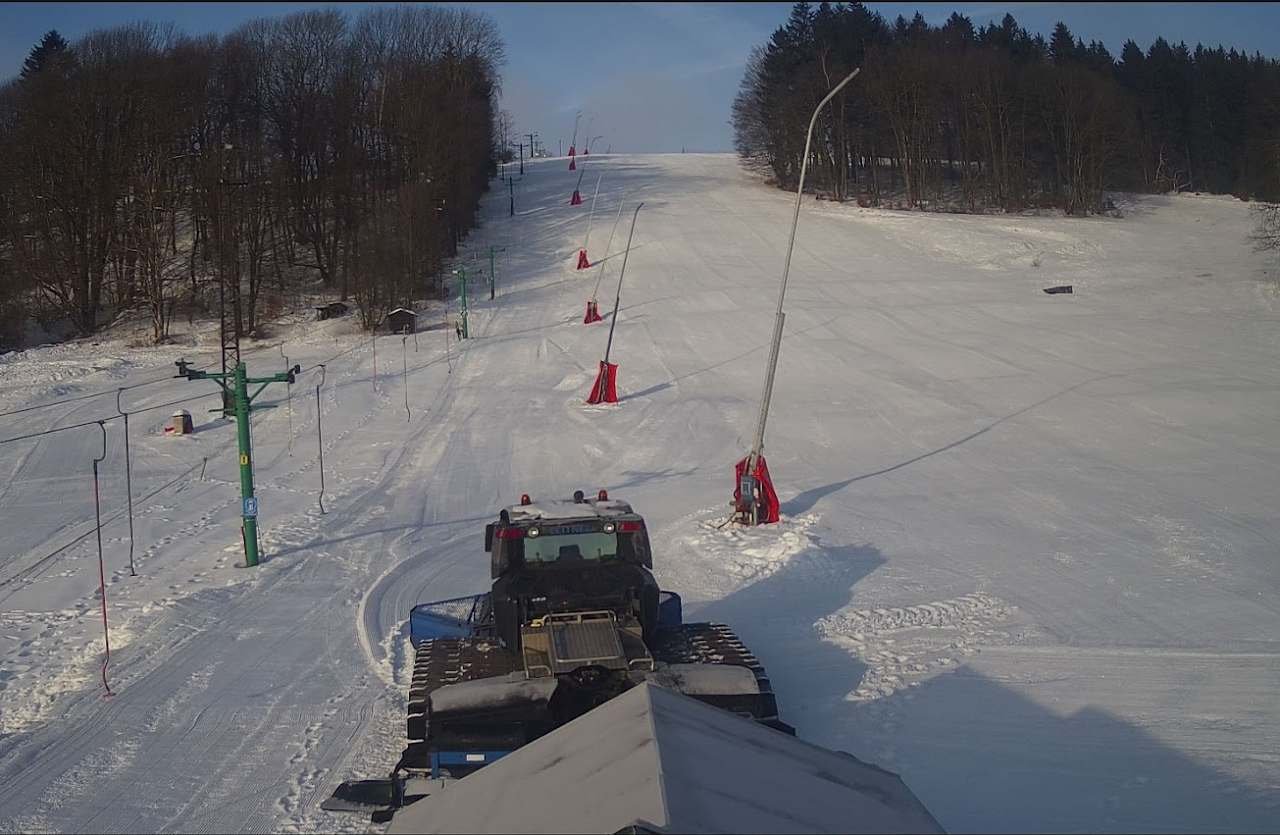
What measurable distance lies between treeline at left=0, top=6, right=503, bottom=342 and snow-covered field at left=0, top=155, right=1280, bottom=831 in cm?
682

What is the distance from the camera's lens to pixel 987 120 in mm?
79312

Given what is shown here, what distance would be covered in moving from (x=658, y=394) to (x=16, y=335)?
3032cm

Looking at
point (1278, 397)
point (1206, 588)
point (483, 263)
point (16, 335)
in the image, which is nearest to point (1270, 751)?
point (1206, 588)

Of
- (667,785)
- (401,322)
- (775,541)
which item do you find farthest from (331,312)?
(667,785)

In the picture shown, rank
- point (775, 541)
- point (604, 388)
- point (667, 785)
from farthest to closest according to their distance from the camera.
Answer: point (604, 388)
point (775, 541)
point (667, 785)

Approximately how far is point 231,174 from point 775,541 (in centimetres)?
4281

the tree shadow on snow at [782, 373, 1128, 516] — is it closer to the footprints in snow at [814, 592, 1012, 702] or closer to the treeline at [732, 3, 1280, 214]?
the footprints in snow at [814, 592, 1012, 702]

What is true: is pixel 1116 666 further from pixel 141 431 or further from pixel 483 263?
pixel 483 263

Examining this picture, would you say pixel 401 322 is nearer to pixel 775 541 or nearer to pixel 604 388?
pixel 604 388

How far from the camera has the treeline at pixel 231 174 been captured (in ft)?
163

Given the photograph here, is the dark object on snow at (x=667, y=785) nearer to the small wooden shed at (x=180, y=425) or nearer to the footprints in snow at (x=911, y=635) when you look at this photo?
the footprints in snow at (x=911, y=635)

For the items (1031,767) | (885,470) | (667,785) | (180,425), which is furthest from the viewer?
(180,425)

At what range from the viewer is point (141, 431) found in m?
28.3

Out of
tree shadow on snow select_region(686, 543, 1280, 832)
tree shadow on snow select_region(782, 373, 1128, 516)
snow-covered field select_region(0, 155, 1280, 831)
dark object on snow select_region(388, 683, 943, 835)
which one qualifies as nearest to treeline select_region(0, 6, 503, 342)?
snow-covered field select_region(0, 155, 1280, 831)
